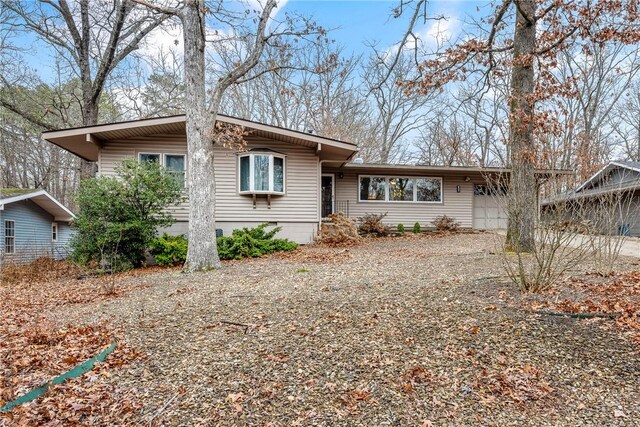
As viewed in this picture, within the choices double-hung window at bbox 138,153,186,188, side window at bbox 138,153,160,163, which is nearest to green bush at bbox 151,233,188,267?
double-hung window at bbox 138,153,186,188

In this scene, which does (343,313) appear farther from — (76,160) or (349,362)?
(76,160)

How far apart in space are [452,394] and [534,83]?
7640 mm

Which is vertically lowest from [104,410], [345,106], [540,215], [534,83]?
[104,410]

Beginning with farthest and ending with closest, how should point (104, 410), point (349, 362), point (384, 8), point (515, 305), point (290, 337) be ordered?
point (384, 8) → point (515, 305) → point (290, 337) → point (349, 362) → point (104, 410)

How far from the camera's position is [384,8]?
25.5 feet

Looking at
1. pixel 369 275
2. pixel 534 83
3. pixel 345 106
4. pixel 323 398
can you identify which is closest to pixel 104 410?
pixel 323 398

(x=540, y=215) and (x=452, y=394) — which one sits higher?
(x=540, y=215)

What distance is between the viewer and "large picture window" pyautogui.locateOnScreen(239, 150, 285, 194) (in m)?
11.2

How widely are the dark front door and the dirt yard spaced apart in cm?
967

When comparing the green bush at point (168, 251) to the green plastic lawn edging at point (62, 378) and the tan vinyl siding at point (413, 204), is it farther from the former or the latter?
the tan vinyl siding at point (413, 204)

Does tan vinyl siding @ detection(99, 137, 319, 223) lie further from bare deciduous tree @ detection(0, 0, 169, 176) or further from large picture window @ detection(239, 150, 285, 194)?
bare deciduous tree @ detection(0, 0, 169, 176)

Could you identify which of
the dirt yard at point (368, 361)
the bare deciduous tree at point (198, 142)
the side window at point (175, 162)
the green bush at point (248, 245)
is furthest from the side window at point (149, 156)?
the dirt yard at point (368, 361)

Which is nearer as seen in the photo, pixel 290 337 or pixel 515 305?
pixel 290 337

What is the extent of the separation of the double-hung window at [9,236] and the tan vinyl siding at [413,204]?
10.8 meters
